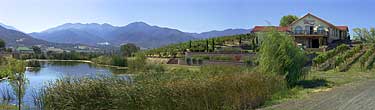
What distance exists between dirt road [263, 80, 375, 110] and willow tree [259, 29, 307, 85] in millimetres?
3680

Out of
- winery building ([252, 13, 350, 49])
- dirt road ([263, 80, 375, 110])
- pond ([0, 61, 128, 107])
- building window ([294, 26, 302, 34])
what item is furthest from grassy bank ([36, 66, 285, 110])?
building window ([294, 26, 302, 34])

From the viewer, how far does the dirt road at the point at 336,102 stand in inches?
540

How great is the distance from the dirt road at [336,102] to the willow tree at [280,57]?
3.68m

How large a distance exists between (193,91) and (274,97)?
5.19 meters

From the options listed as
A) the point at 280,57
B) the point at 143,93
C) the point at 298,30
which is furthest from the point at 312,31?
the point at 143,93

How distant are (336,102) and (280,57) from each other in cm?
706

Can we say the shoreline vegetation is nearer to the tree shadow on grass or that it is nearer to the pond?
the pond

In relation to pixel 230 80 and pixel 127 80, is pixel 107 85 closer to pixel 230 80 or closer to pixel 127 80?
pixel 127 80

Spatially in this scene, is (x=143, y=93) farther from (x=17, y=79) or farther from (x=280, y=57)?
(x=280, y=57)

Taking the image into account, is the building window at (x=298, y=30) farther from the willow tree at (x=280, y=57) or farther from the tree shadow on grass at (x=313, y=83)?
the willow tree at (x=280, y=57)

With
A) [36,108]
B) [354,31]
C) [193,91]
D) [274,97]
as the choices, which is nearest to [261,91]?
[274,97]

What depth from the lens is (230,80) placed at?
14164 mm

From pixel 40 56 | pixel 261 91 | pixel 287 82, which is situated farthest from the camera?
pixel 40 56

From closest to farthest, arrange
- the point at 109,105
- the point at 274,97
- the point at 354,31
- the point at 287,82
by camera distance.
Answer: the point at 109,105 → the point at 274,97 → the point at 287,82 → the point at 354,31
